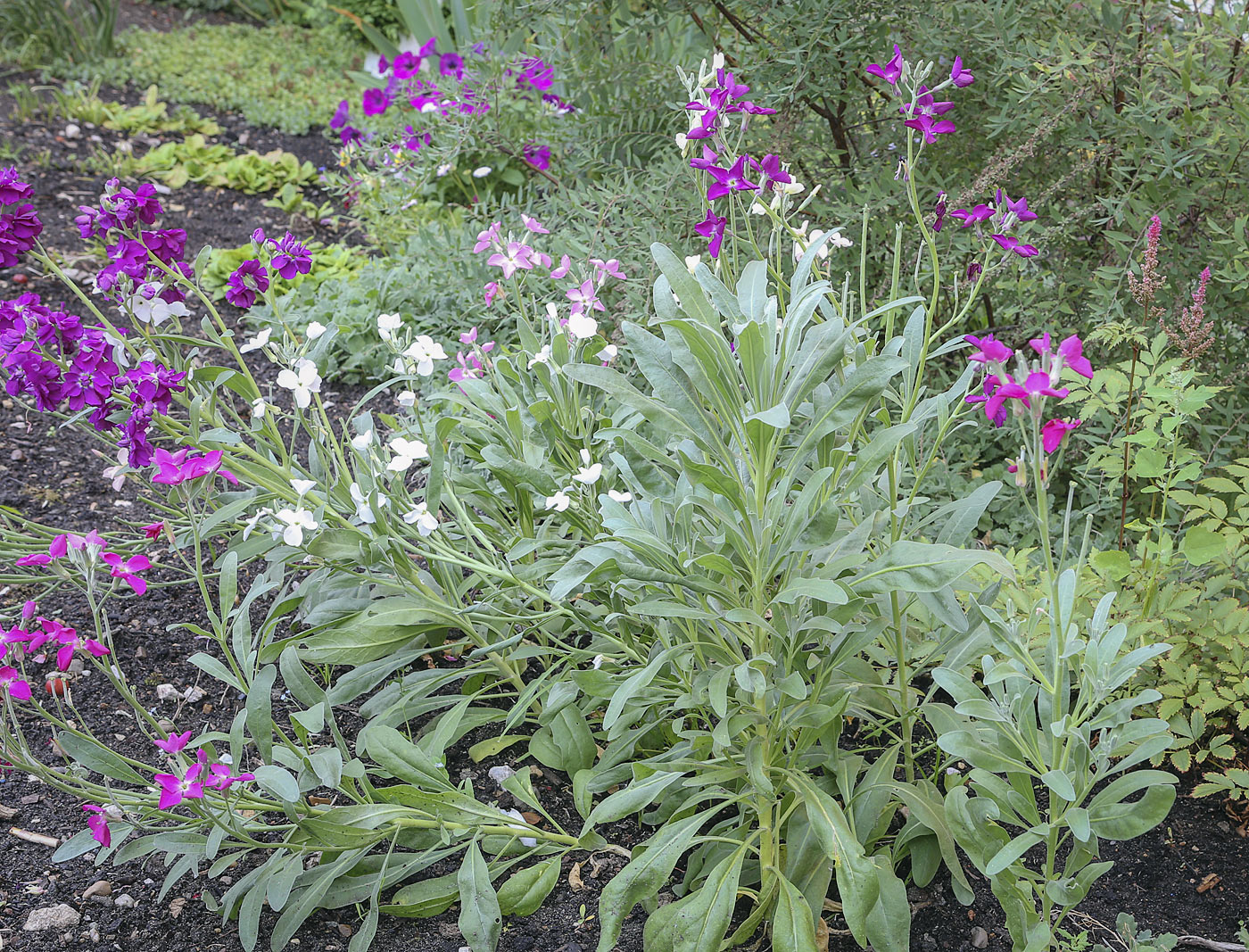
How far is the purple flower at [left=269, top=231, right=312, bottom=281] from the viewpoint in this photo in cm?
215

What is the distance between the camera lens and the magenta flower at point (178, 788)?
1.55 m

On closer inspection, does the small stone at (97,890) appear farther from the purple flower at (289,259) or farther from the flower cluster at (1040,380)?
the flower cluster at (1040,380)

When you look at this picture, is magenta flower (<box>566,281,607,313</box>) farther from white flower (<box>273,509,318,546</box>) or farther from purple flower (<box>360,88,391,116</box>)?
purple flower (<box>360,88,391,116</box>)

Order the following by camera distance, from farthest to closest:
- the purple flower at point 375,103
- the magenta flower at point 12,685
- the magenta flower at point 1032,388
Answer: the purple flower at point 375,103, the magenta flower at point 12,685, the magenta flower at point 1032,388

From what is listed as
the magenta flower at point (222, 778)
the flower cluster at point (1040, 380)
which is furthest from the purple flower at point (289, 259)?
the flower cluster at point (1040, 380)

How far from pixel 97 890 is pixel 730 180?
5.76 ft

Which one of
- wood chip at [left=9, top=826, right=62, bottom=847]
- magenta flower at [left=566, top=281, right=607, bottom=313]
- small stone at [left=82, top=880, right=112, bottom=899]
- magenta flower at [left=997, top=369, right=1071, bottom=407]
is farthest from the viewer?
magenta flower at [left=566, top=281, right=607, bottom=313]

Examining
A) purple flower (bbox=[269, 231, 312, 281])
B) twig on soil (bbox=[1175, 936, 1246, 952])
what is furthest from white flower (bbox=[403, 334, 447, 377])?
twig on soil (bbox=[1175, 936, 1246, 952])

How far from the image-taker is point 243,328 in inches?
170

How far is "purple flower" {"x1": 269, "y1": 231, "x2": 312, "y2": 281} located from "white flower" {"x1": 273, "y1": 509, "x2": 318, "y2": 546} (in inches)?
25.6

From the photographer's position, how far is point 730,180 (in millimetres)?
1800

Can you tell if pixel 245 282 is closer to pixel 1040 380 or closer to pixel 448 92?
pixel 1040 380

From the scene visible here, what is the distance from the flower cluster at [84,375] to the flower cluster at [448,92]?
2.24m

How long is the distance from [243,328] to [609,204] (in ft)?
6.55
